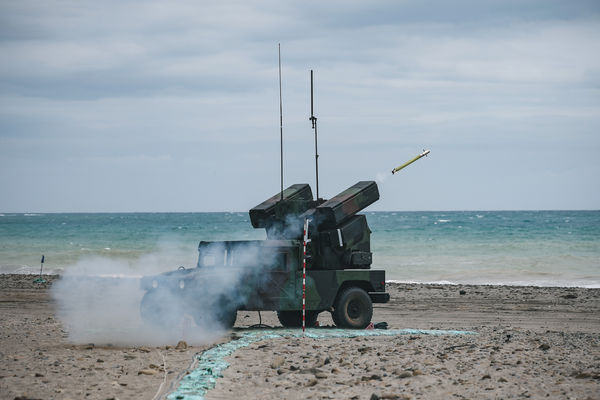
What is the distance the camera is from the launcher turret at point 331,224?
16.4 meters

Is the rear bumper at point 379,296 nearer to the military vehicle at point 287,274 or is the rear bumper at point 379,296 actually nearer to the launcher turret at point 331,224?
the military vehicle at point 287,274

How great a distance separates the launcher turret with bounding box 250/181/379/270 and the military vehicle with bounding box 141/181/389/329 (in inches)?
0.8

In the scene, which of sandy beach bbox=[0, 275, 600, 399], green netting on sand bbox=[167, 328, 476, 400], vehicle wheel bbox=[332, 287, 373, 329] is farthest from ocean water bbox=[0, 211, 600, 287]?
sandy beach bbox=[0, 275, 600, 399]

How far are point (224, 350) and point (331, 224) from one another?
4.10 m

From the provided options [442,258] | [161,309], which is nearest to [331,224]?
[161,309]

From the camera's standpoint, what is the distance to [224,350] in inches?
524

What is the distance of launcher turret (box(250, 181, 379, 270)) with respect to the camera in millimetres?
16391

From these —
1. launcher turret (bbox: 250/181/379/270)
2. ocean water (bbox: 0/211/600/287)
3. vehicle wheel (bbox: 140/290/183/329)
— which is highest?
launcher turret (bbox: 250/181/379/270)

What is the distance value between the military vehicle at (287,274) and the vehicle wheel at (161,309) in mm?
17

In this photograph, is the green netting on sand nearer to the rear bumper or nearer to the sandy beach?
the sandy beach

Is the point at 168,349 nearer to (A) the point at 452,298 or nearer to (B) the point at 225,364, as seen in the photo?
(B) the point at 225,364

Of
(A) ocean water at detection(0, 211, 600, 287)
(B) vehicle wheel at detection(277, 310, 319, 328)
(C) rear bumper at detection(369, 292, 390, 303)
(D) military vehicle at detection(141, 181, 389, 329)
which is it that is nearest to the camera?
(D) military vehicle at detection(141, 181, 389, 329)

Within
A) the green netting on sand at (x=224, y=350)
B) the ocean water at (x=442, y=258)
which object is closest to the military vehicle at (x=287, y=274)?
the green netting on sand at (x=224, y=350)

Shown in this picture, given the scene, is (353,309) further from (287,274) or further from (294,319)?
(287,274)
